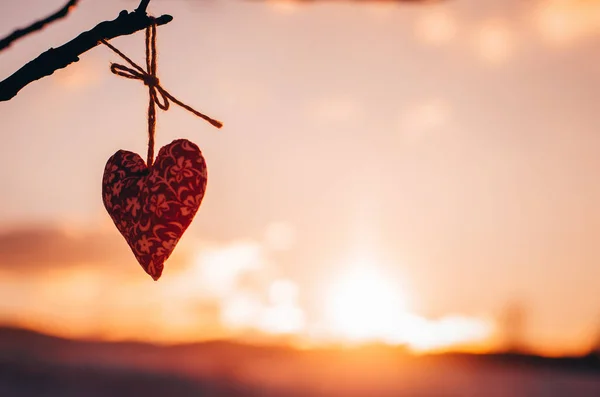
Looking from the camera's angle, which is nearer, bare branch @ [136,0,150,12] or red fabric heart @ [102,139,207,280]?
bare branch @ [136,0,150,12]

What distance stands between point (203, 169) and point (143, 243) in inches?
10.6

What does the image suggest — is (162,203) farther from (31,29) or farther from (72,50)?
(31,29)

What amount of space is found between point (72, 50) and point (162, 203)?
29.0 inches

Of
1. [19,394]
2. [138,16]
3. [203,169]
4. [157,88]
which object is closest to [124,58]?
[157,88]

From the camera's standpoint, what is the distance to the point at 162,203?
209cm

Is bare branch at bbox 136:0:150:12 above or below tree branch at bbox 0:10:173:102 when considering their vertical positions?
above

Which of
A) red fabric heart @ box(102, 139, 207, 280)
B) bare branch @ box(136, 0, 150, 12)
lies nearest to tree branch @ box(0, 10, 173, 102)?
bare branch @ box(136, 0, 150, 12)

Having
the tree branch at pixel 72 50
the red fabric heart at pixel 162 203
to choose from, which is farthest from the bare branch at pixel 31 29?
the red fabric heart at pixel 162 203

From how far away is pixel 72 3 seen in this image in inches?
52.1

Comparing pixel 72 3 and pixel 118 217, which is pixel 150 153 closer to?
pixel 118 217

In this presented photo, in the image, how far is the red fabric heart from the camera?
205 cm

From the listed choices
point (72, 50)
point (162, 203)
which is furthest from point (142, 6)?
point (162, 203)

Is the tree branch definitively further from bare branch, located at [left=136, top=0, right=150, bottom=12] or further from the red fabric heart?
the red fabric heart

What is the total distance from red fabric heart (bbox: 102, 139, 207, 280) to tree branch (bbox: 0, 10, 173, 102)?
0.66 m
